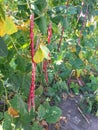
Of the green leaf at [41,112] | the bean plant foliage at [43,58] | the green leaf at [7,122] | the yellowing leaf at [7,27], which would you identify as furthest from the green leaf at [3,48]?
the green leaf at [41,112]

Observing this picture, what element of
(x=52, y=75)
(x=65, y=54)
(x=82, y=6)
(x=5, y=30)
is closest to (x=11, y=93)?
(x=52, y=75)

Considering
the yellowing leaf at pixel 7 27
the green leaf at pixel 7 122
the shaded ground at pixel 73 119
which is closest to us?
the yellowing leaf at pixel 7 27

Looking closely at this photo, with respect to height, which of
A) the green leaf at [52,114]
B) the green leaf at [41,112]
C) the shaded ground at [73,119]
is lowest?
the shaded ground at [73,119]

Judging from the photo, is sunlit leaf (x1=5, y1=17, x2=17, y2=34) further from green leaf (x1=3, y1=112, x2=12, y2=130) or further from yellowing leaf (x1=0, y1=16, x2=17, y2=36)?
green leaf (x1=3, y1=112, x2=12, y2=130)

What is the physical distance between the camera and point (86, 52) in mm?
2480

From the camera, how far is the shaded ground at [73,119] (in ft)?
7.37

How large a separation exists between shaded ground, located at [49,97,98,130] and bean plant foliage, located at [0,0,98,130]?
0.22 feet

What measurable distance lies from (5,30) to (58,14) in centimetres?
86

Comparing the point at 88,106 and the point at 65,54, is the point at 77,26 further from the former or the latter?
the point at 88,106

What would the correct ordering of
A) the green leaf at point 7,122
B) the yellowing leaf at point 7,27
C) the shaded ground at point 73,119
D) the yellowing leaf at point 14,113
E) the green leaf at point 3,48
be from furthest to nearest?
1. the shaded ground at point 73,119
2. the yellowing leaf at point 14,113
3. the green leaf at point 7,122
4. the green leaf at point 3,48
5. the yellowing leaf at point 7,27

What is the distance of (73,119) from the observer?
2.34 meters

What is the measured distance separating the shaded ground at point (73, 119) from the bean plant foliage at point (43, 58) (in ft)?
0.22

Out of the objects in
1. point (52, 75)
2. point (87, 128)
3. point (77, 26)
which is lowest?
point (87, 128)

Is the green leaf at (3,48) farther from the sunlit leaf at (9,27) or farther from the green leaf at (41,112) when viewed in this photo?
the green leaf at (41,112)
